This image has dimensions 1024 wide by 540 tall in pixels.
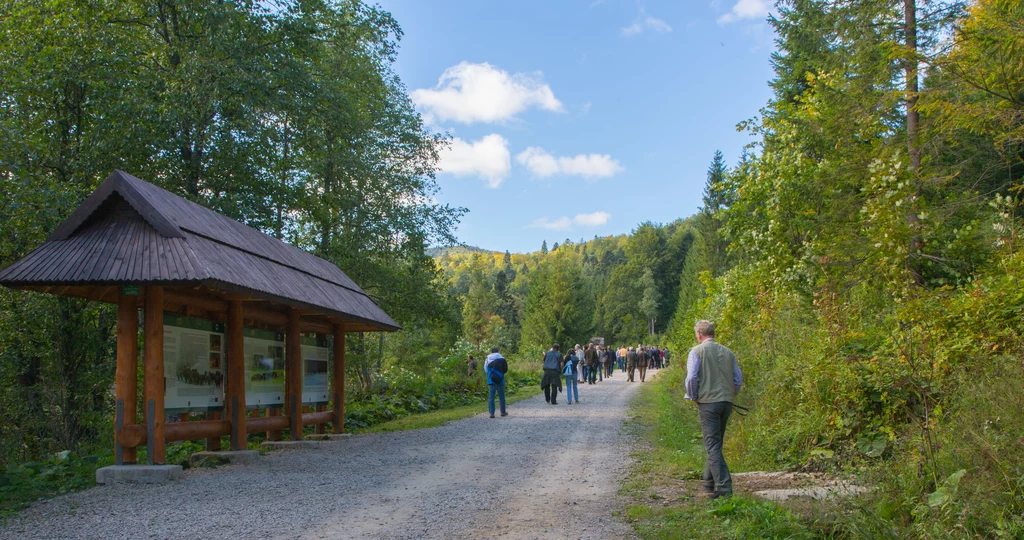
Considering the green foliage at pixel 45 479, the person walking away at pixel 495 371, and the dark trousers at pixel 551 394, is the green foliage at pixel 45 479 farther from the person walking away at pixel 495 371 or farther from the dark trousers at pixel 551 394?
the dark trousers at pixel 551 394

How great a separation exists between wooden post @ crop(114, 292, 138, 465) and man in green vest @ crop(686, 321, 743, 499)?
22.7 feet

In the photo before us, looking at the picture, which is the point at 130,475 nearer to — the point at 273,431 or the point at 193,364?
the point at 193,364

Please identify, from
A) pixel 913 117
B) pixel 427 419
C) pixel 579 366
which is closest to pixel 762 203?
pixel 913 117

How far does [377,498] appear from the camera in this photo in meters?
7.95

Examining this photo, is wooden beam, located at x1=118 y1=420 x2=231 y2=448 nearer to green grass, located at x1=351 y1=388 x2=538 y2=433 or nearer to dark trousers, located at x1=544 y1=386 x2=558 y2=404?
green grass, located at x1=351 y1=388 x2=538 y2=433

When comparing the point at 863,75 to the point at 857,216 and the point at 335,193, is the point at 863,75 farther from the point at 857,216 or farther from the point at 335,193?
the point at 335,193

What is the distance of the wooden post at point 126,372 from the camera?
9.33 m

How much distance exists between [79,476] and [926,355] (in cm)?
1014

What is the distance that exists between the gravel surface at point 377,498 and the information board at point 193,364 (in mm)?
1016

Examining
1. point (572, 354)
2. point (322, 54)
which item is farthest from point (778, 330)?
point (322, 54)

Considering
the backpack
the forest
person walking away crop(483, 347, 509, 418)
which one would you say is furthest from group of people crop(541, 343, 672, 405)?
the forest

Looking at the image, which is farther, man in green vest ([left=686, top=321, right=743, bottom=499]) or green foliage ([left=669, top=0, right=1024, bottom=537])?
man in green vest ([left=686, top=321, right=743, bottom=499])

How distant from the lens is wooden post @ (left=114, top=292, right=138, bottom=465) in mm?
9328

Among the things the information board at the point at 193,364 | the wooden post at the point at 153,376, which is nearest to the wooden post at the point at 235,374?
the information board at the point at 193,364
